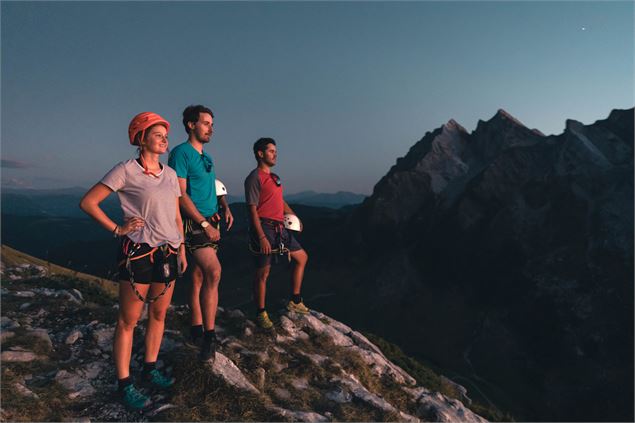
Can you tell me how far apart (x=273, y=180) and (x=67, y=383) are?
14.9 ft

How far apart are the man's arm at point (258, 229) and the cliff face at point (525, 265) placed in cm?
3036

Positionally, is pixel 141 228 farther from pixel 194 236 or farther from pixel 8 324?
pixel 8 324

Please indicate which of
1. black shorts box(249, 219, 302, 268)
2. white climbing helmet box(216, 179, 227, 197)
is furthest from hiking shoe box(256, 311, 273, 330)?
white climbing helmet box(216, 179, 227, 197)

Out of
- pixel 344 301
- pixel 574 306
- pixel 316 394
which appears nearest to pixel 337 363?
pixel 316 394

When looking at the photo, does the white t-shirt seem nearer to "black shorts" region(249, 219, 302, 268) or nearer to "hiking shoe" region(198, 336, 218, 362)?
"hiking shoe" region(198, 336, 218, 362)

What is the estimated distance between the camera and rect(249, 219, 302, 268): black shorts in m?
7.14

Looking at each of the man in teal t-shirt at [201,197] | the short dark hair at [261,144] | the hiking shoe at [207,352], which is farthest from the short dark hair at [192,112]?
the hiking shoe at [207,352]

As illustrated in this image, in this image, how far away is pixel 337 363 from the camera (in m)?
7.54

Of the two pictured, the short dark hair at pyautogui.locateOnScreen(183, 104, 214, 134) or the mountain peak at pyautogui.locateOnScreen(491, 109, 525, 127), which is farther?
the mountain peak at pyautogui.locateOnScreen(491, 109, 525, 127)

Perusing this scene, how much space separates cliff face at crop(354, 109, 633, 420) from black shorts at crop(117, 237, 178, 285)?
32437 millimetres

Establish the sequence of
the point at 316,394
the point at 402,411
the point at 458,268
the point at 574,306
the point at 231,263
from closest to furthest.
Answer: the point at 316,394 → the point at 402,411 → the point at 574,306 → the point at 458,268 → the point at 231,263

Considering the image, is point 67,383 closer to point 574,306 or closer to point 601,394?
point 601,394

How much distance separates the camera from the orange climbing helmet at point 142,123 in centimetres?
440

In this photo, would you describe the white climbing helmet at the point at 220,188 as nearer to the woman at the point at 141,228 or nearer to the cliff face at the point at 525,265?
the woman at the point at 141,228
